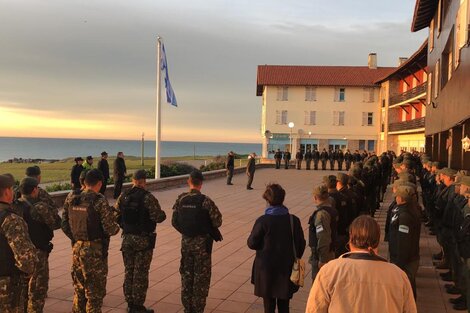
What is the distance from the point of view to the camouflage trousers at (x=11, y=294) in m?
4.30

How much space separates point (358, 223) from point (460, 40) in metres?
10.2

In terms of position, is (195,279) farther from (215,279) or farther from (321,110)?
(321,110)

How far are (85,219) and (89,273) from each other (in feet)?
1.98

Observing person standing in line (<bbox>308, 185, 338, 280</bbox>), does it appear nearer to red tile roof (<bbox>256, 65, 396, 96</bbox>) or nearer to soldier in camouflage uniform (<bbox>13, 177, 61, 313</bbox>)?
soldier in camouflage uniform (<bbox>13, 177, 61, 313</bbox>)

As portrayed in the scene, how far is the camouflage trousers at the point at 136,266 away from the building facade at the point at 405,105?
3218cm

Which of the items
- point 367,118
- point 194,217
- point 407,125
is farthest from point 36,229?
point 367,118

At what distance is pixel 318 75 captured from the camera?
2143 inches

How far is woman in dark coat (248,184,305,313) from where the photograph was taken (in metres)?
4.89

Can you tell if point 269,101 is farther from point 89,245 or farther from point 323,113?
point 89,245

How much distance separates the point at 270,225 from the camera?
4.89 metres

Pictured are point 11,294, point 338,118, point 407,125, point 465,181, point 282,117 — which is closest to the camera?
point 11,294

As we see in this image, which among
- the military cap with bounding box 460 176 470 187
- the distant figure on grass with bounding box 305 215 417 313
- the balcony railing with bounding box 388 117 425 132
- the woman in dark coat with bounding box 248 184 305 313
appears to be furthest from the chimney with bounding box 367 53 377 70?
the distant figure on grass with bounding box 305 215 417 313

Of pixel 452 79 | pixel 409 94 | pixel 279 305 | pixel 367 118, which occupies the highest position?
pixel 409 94

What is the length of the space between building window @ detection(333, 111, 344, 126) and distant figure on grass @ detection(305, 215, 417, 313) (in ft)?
171
